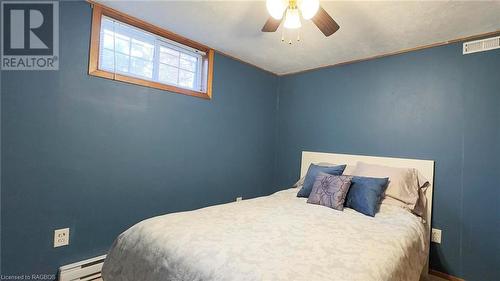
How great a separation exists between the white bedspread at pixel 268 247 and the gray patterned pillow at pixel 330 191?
0.16 meters

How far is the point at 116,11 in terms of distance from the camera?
2.08 meters

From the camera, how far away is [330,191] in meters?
2.18

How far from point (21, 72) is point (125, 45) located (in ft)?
2.68

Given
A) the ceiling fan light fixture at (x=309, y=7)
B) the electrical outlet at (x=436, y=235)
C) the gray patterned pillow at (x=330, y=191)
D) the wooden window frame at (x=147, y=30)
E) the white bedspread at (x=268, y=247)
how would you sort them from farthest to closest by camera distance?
the electrical outlet at (x=436, y=235)
the gray patterned pillow at (x=330, y=191)
the wooden window frame at (x=147, y=30)
the ceiling fan light fixture at (x=309, y=7)
the white bedspread at (x=268, y=247)

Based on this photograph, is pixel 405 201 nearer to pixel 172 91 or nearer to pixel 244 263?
pixel 244 263

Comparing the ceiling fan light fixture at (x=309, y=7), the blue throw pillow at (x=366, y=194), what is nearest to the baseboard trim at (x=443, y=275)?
the blue throw pillow at (x=366, y=194)

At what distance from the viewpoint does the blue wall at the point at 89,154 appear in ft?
5.65

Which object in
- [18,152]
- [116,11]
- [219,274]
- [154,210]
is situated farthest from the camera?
[154,210]

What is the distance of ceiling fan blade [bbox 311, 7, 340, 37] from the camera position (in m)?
1.58

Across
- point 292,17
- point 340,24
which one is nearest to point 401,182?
point 340,24

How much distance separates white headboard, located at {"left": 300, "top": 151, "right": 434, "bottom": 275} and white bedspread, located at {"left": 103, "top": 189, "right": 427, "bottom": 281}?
0.63m

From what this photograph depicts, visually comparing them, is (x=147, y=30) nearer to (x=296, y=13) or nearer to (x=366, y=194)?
(x=296, y=13)

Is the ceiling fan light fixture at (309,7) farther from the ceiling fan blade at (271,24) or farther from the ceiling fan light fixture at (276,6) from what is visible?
the ceiling fan blade at (271,24)

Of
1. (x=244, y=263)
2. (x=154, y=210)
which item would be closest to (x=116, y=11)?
(x=154, y=210)
